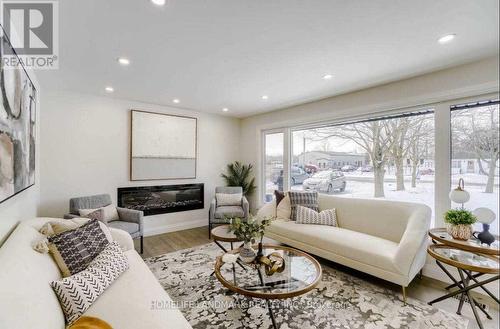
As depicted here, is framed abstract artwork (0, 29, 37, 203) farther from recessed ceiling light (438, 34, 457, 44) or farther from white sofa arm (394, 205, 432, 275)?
recessed ceiling light (438, 34, 457, 44)

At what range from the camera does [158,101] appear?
390 cm

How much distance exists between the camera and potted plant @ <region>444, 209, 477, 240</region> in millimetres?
1989

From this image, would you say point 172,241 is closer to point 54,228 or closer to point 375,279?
point 54,228

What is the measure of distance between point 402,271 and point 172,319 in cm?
201

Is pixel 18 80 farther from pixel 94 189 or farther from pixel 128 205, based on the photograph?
pixel 128 205

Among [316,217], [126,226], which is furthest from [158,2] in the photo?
[316,217]

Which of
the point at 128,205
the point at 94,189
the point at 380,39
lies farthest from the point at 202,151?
the point at 380,39

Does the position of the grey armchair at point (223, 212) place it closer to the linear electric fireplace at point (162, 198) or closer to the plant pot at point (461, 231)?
the linear electric fireplace at point (162, 198)

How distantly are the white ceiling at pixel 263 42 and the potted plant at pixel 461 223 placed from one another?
1506mm

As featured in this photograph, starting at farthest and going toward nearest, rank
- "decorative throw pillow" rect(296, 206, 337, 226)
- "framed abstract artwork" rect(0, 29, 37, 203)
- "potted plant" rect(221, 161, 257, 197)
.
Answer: "potted plant" rect(221, 161, 257, 197) < "decorative throw pillow" rect(296, 206, 337, 226) < "framed abstract artwork" rect(0, 29, 37, 203)

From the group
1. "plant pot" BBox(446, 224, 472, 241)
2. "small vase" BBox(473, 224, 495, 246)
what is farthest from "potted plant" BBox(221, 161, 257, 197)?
"small vase" BBox(473, 224, 495, 246)

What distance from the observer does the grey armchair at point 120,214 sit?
9.75 feet

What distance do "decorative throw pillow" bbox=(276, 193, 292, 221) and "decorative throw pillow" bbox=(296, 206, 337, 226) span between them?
0.20m

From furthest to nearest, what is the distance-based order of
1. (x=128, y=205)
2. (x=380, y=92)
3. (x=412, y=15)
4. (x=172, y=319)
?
(x=128, y=205), (x=380, y=92), (x=412, y=15), (x=172, y=319)
